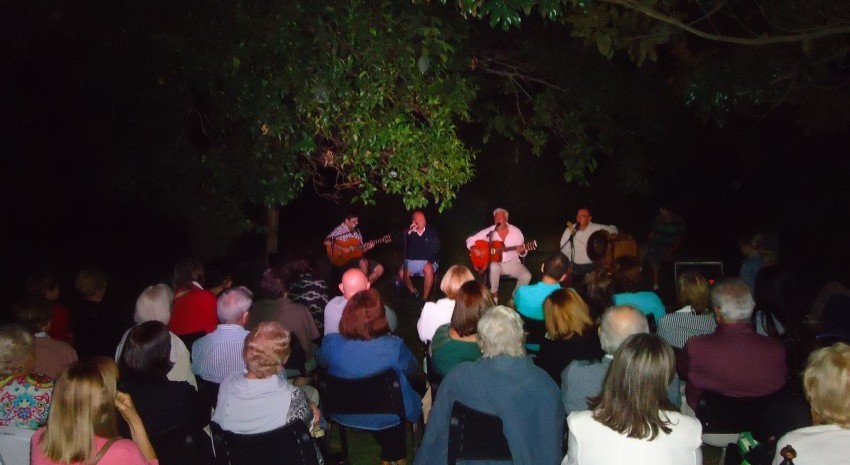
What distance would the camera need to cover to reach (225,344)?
15.7ft

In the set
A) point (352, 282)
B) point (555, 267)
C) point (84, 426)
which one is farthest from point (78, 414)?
point (555, 267)

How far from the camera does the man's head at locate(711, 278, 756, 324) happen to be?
424cm

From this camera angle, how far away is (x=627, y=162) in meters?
9.91

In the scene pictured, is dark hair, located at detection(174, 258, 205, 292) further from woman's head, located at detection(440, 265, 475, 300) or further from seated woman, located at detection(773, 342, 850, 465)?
seated woman, located at detection(773, 342, 850, 465)

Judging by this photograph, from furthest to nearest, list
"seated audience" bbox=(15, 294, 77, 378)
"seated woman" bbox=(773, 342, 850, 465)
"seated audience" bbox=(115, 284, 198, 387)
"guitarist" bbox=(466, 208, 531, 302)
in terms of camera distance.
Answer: "guitarist" bbox=(466, 208, 531, 302), "seated audience" bbox=(115, 284, 198, 387), "seated audience" bbox=(15, 294, 77, 378), "seated woman" bbox=(773, 342, 850, 465)

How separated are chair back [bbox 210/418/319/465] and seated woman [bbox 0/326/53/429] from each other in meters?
0.78

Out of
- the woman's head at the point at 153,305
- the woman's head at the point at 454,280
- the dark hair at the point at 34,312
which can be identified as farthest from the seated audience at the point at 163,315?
the woman's head at the point at 454,280

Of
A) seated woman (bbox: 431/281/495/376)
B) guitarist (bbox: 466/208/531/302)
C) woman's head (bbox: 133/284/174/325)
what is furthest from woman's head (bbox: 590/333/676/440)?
guitarist (bbox: 466/208/531/302)

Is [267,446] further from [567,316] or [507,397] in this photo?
[567,316]

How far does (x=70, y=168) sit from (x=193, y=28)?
143 inches

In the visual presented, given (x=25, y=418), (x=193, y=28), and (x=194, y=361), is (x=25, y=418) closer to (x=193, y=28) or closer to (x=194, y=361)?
(x=194, y=361)

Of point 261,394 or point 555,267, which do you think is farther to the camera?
point 555,267

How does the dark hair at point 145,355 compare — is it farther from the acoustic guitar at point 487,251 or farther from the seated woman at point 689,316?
the acoustic guitar at point 487,251

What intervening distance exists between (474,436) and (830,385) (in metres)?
1.50
